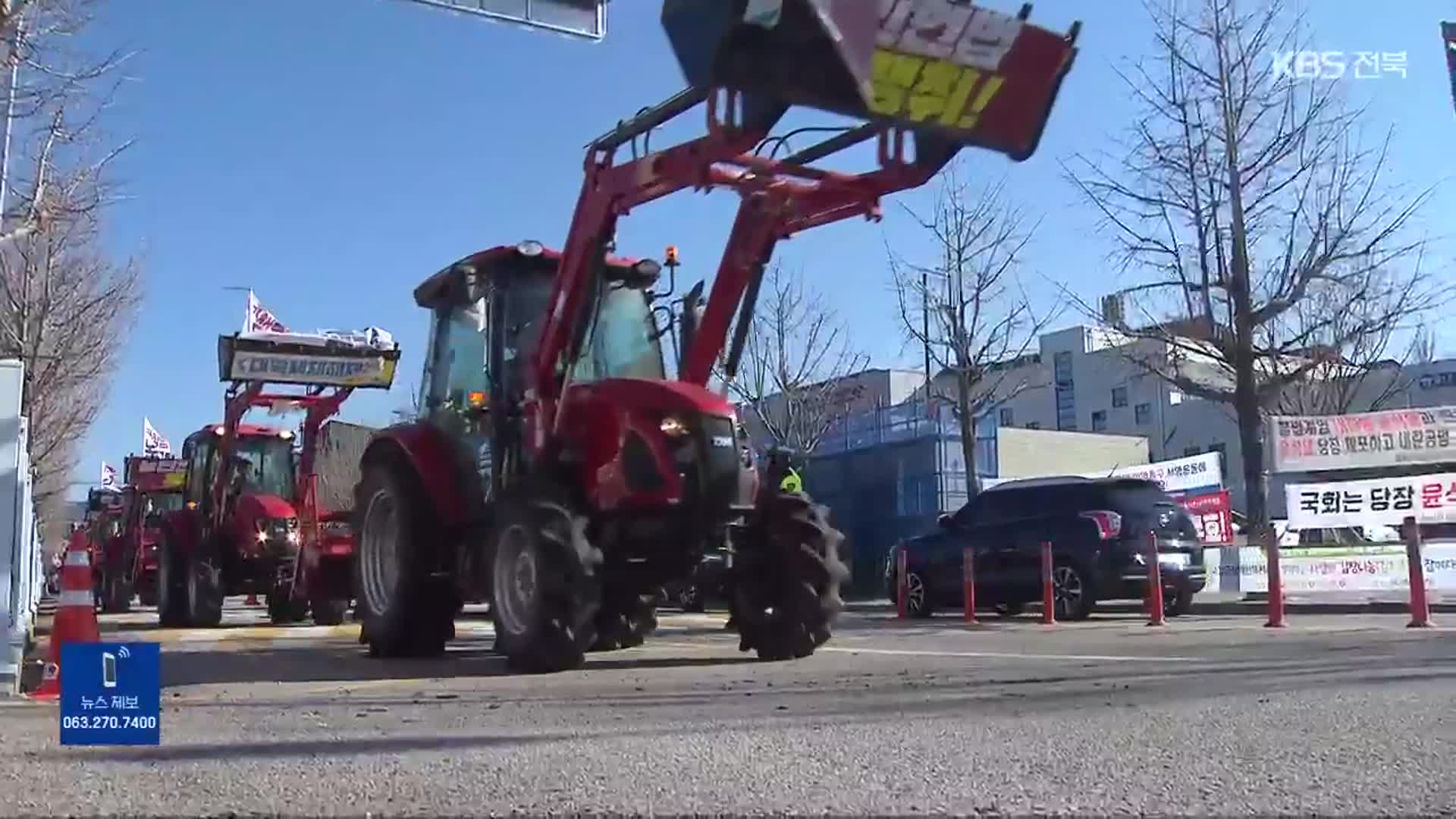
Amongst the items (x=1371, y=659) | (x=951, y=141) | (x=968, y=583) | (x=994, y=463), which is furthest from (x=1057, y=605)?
(x=994, y=463)

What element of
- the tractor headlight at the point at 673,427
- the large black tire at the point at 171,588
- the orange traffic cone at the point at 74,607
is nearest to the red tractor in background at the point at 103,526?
the large black tire at the point at 171,588

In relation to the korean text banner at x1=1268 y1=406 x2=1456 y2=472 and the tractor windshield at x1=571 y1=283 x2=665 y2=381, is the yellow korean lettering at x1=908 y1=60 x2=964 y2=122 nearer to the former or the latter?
the tractor windshield at x1=571 y1=283 x2=665 y2=381

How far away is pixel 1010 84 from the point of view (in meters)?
8.41

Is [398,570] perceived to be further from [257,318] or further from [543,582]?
[257,318]

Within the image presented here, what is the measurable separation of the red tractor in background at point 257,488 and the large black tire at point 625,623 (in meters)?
5.06

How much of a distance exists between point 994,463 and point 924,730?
2506 cm

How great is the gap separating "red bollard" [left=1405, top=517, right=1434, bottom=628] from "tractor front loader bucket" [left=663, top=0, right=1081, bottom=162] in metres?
7.23

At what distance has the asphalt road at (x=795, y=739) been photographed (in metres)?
4.61

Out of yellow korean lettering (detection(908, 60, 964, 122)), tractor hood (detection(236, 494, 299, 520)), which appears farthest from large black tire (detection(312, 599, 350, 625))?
yellow korean lettering (detection(908, 60, 964, 122))

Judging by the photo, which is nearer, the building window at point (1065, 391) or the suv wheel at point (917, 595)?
the suv wheel at point (917, 595)

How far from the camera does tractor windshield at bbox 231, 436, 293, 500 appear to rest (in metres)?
18.7

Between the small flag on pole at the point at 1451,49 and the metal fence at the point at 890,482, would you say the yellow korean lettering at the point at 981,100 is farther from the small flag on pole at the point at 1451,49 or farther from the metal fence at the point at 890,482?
the metal fence at the point at 890,482

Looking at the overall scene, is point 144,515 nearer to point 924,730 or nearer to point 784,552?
point 784,552

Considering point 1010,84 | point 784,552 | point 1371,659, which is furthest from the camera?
point 784,552
